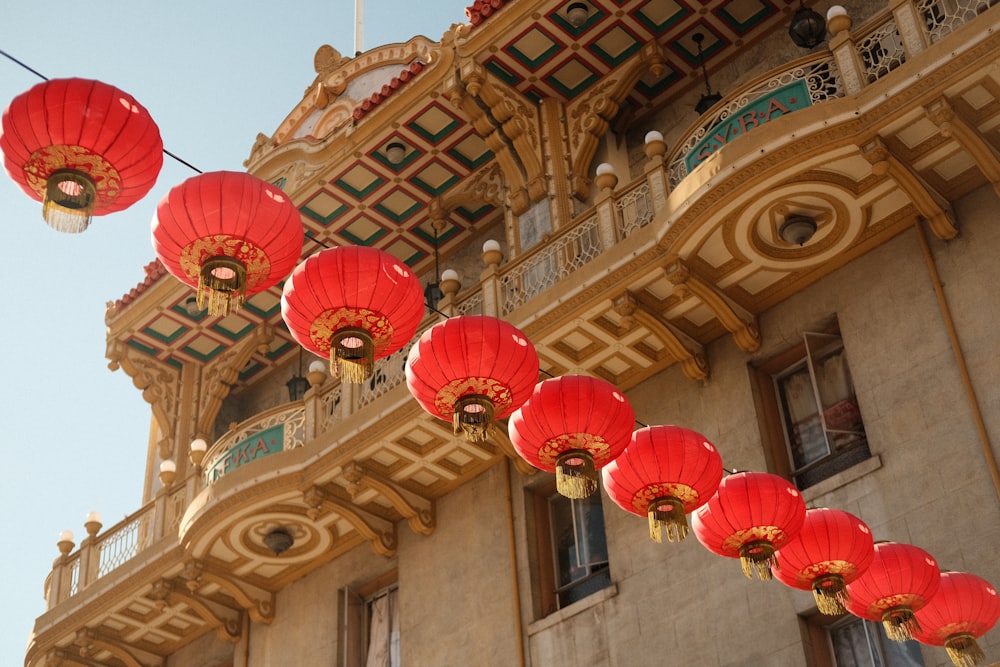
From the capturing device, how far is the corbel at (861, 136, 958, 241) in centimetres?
1309

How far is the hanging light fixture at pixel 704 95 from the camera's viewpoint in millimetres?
17406

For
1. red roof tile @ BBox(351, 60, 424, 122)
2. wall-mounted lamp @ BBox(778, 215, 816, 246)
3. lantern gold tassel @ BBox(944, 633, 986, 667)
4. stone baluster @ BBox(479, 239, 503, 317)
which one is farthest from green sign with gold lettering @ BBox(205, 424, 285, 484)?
lantern gold tassel @ BBox(944, 633, 986, 667)

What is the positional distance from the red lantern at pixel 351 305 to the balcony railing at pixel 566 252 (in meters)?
4.86

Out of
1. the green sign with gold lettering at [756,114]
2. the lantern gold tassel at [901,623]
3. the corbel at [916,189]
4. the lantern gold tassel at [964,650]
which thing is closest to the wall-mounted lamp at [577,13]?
the green sign with gold lettering at [756,114]

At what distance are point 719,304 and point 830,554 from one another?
4.29 m

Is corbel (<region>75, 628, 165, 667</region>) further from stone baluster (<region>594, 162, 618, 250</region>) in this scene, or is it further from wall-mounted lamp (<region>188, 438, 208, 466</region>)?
stone baluster (<region>594, 162, 618, 250</region>)

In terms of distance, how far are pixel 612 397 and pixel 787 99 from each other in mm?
4551

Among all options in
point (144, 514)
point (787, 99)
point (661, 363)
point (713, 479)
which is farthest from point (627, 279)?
point (144, 514)

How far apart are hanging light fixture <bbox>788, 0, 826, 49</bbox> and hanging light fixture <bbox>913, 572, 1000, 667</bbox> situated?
7.83 metres

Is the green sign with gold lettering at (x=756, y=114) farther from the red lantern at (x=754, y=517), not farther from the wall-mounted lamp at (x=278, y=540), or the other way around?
the wall-mounted lamp at (x=278, y=540)

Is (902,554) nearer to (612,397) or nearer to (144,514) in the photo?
(612,397)

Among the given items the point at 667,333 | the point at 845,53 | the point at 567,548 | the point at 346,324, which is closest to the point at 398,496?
the point at 567,548

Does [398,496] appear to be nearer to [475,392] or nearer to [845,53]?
[475,392]

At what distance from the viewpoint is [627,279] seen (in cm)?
1458
